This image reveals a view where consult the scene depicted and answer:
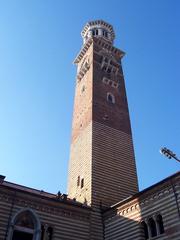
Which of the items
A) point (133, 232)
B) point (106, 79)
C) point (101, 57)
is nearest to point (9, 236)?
point (133, 232)

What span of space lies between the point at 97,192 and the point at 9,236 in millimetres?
7442

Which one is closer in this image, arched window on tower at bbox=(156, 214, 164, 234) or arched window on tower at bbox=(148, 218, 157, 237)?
arched window on tower at bbox=(156, 214, 164, 234)

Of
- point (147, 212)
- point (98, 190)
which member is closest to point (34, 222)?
point (98, 190)

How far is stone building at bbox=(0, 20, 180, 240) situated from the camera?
1736 cm

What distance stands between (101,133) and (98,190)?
5342 mm

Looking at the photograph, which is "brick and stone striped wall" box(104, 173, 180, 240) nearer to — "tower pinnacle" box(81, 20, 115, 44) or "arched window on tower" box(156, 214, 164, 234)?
"arched window on tower" box(156, 214, 164, 234)

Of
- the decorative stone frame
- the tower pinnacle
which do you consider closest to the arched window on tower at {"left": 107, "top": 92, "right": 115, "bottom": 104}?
the tower pinnacle

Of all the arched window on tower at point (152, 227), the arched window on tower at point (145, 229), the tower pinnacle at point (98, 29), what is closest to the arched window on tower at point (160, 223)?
the arched window on tower at point (152, 227)

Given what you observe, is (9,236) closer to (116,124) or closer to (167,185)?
(167,185)

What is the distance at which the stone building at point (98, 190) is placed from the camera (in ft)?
57.0

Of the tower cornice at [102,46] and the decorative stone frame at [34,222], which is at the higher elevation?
the tower cornice at [102,46]

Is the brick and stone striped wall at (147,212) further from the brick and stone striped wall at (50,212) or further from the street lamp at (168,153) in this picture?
the street lamp at (168,153)

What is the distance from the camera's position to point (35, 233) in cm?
1794

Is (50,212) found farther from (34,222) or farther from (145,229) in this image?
(145,229)
